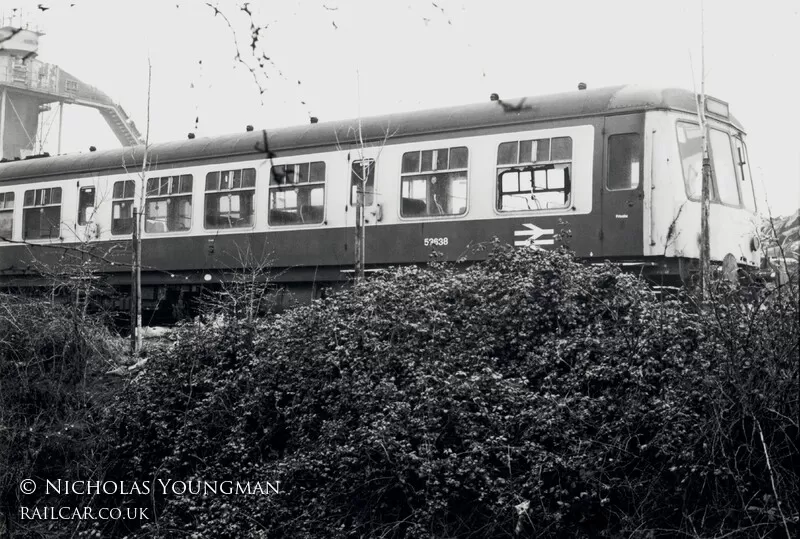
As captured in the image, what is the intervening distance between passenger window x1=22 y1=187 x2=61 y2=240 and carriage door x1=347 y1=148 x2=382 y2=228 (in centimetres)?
675

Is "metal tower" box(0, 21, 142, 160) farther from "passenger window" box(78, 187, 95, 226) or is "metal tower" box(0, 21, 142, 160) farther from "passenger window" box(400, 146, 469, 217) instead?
"passenger window" box(400, 146, 469, 217)

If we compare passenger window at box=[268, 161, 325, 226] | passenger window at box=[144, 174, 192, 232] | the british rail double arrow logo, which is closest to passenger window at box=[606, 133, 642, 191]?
the british rail double arrow logo

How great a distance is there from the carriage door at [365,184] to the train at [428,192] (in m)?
0.02

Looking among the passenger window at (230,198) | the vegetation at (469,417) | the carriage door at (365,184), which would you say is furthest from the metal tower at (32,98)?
the vegetation at (469,417)

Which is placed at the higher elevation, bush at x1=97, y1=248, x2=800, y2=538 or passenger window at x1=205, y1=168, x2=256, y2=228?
passenger window at x1=205, y1=168, x2=256, y2=228

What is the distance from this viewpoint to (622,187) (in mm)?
11758

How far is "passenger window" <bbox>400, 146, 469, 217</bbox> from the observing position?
1292 centimetres

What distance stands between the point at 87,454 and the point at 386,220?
18.0 feet

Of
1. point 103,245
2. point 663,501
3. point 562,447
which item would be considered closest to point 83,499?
point 562,447

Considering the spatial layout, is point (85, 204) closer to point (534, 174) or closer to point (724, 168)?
point (534, 174)

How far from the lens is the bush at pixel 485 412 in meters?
6.76

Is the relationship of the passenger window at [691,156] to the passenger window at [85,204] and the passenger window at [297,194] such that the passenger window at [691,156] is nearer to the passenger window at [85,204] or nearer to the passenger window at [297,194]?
the passenger window at [297,194]

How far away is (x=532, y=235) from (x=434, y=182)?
175 cm

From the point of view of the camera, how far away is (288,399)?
9.00 metres
